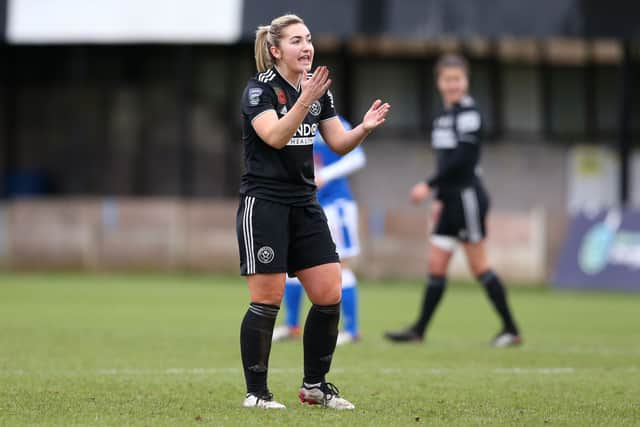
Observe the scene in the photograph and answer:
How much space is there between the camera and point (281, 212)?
6.93 meters

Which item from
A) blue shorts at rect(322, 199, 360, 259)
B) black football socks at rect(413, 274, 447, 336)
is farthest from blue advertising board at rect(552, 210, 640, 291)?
blue shorts at rect(322, 199, 360, 259)

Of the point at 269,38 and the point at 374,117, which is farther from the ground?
the point at 269,38

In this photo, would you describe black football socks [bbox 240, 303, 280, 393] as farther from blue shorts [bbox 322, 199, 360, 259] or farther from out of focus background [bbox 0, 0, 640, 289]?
out of focus background [bbox 0, 0, 640, 289]

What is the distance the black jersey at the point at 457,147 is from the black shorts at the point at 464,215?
76 millimetres

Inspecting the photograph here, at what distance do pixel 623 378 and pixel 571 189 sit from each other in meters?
20.4

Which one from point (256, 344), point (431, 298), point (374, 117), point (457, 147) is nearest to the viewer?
point (374, 117)

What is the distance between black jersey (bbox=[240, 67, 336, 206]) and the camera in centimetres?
688

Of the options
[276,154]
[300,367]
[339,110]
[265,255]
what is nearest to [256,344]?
[265,255]

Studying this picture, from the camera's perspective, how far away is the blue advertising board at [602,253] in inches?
770

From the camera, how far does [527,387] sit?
27.0 ft

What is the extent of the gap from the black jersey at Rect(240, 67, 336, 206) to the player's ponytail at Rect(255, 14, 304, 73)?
0.05 metres

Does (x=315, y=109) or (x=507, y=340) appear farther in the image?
(x=507, y=340)

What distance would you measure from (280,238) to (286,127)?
0.64m

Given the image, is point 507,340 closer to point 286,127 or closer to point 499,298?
point 499,298
